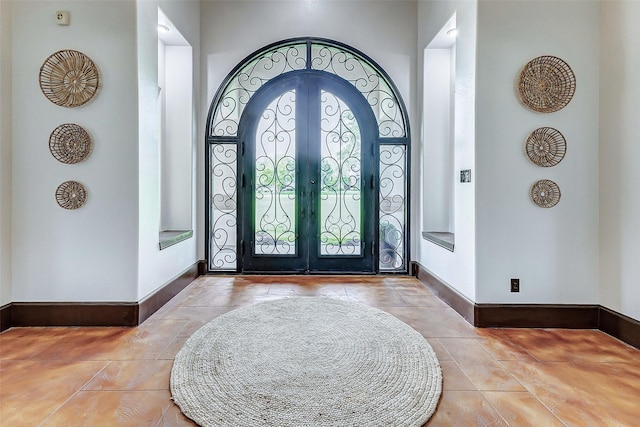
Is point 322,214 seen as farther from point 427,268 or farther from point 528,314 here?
point 528,314

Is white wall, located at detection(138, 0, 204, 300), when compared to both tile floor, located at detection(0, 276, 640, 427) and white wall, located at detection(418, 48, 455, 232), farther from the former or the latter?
white wall, located at detection(418, 48, 455, 232)

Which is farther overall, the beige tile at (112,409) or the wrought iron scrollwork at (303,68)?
the wrought iron scrollwork at (303,68)

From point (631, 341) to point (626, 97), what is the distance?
162cm

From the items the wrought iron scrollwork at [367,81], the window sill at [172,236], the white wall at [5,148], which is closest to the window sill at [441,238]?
the wrought iron scrollwork at [367,81]

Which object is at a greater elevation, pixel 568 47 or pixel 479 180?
pixel 568 47

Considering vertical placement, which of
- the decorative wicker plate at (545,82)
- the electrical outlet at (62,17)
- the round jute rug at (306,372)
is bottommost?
the round jute rug at (306,372)

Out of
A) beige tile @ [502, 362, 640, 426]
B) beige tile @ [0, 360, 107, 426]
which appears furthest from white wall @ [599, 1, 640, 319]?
beige tile @ [0, 360, 107, 426]

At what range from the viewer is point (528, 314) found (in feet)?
9.12

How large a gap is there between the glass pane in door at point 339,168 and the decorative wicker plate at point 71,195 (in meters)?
2.45

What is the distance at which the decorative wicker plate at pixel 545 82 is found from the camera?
2.72 meters

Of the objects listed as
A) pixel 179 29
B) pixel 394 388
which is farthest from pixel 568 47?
pixel 179 29

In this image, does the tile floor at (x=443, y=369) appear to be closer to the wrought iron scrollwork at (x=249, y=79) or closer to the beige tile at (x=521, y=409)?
the beige tile at (x=521, y=409)

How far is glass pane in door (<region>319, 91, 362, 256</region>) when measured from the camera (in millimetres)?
4391

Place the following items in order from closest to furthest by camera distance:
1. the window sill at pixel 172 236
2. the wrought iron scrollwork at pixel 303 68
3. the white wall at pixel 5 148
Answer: the white wall at pixel 5 148
the window sill at pixel 172 236
the wrought iron scrollwork at pixel 303 68
